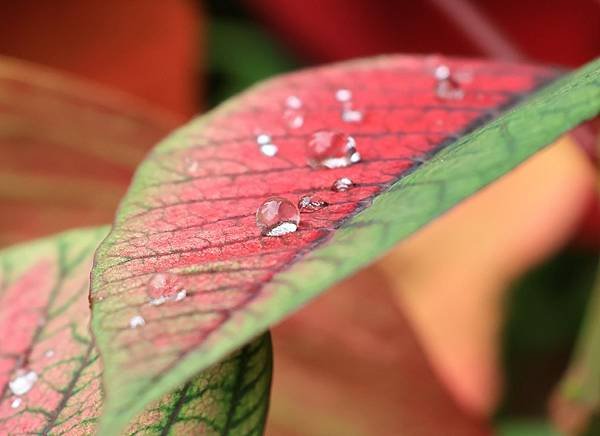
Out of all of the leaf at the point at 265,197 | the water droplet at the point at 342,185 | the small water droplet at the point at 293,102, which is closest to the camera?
the leaf at the point at 265,197

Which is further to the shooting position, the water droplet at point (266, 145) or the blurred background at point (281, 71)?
the blurred background at point (281, 71)

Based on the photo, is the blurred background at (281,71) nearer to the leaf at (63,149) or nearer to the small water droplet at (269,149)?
the leaf at (63,149)

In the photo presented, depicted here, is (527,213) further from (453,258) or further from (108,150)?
(108,150)

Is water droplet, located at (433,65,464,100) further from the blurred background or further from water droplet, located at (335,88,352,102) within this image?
the blurred background

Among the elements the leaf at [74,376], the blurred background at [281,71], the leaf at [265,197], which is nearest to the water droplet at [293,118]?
the leaf at [265,197]

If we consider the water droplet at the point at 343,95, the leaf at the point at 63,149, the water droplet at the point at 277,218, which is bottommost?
the water droplet at the point at 277,218

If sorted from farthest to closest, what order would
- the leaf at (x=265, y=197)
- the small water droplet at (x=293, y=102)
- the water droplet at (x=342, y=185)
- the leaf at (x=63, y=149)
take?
the leaf at (x=63, y=149)
the small water droplet at (x=293, y=102)
the water droplet at (x=342, y=185)
the leaf at (x=265, y=197)

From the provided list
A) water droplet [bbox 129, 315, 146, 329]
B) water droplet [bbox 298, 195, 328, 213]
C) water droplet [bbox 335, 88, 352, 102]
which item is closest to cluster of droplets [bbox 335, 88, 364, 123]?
water droplet [bbox 335, 88, 352, 102]

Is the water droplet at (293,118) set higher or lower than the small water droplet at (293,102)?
lower

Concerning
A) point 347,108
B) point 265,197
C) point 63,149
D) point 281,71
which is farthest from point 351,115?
point 281,71
